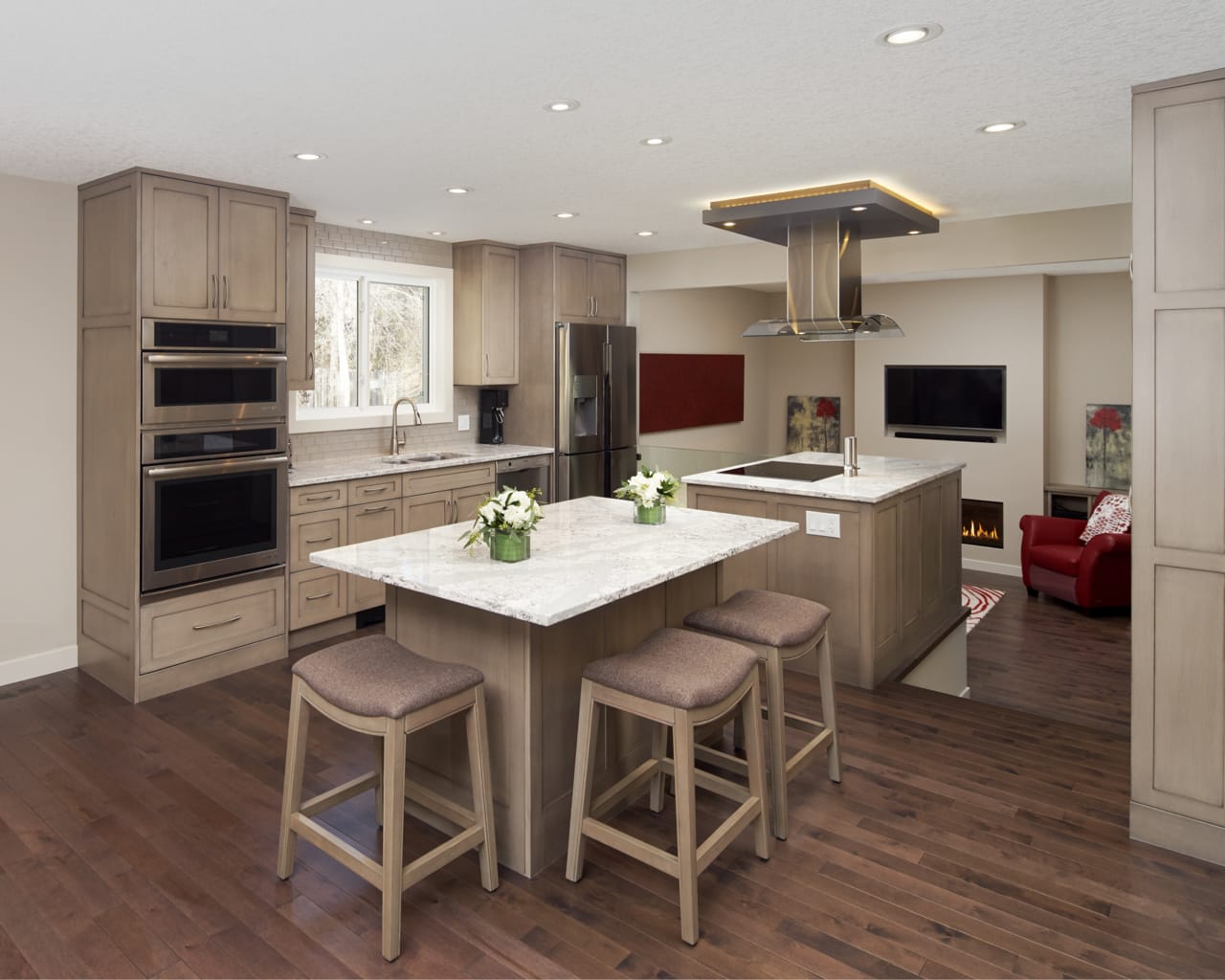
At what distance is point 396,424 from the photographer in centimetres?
586

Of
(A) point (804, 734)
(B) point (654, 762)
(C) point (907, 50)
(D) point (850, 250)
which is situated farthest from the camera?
(D) point (850, 250)

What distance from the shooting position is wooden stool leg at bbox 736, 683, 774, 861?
251 cm

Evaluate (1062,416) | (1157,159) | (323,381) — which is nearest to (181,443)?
(323,381)

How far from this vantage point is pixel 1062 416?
7.02m

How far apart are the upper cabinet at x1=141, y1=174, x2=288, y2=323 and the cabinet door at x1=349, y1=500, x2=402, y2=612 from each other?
3.94 feet

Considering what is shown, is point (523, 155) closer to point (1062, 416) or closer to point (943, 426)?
point (943, 426)

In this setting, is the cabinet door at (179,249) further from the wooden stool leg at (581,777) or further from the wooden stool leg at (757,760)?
the wooden stool leg at (757,760)

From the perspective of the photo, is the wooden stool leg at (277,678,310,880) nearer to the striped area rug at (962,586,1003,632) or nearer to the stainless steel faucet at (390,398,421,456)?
the stainless steel faucet at (390,398,421,456)

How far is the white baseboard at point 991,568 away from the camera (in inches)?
275

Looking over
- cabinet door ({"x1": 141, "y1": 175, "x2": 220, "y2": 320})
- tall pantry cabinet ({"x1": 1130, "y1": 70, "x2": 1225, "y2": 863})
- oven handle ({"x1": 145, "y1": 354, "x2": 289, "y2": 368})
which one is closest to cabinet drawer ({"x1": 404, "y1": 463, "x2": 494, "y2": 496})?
oven handle ({"x1": 145, "y1": 354, "x2": 289, "y2": 368})

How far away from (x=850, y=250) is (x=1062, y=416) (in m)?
3.46

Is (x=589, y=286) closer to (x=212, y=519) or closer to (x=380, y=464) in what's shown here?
(x=380, y=464)

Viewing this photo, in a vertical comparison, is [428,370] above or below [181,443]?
above

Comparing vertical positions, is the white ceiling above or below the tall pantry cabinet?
above
